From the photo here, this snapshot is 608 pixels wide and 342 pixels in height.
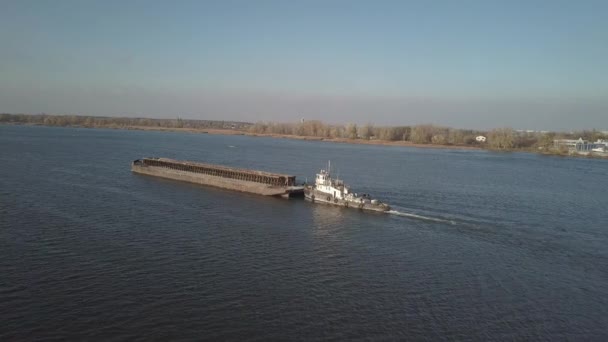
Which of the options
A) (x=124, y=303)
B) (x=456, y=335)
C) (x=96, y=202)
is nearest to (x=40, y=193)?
(x=96, y=202)

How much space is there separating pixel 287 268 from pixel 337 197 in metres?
22.3

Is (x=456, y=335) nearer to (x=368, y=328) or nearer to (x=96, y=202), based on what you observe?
(x=368, y=328)

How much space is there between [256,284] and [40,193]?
33.3 meters

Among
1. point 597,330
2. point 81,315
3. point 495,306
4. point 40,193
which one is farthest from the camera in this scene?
point 40,193

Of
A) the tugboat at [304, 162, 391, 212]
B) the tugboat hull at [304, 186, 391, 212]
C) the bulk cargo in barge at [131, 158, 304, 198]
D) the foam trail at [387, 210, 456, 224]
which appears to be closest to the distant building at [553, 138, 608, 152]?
the tugboat at [304, 162, 391, 212]

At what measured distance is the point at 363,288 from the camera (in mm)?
26734

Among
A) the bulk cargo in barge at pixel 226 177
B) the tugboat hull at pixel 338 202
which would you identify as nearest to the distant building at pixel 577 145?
the bulk cargo in barge at pixel 226 177

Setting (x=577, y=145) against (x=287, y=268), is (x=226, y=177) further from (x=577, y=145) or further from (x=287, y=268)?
(x=577, y=145)

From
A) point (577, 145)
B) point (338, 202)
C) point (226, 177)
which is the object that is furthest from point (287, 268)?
point (577, 145)

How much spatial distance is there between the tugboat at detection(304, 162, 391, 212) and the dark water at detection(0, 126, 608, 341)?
1486mm

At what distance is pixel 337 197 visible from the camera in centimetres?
5081

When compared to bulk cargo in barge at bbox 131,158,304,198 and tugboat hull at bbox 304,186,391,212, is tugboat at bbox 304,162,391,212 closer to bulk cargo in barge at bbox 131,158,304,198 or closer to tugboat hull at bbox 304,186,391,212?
tugboat hull at bbox 304,186,391,212

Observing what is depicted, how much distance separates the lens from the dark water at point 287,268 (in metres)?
21.9

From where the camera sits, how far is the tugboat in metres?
47.2
